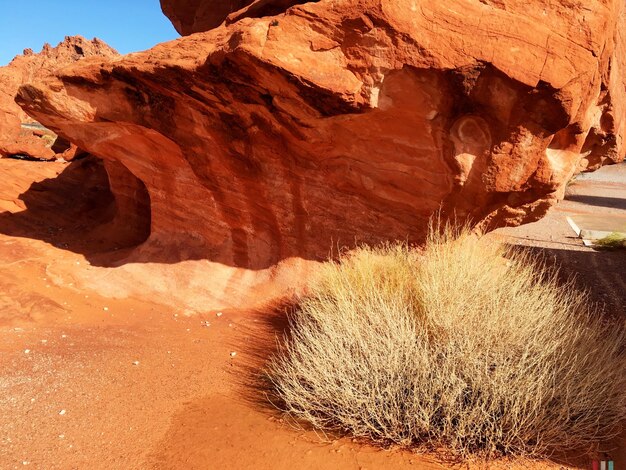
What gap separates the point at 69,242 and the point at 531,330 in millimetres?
7504

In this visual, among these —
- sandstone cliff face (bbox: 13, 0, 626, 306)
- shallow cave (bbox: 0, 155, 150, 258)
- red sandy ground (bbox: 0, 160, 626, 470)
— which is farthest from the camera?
shallow cave (bbox: 0, 155, 150, 258)

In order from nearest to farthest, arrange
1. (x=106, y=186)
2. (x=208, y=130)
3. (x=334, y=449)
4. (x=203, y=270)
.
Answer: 1. (x=334, y=449)
2. (x=208, y=130)
3. (x=203, y=270)
4. (x=106, y=186)

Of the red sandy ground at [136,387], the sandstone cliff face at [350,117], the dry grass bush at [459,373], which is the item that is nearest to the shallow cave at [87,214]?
the red sandy ground at [136,387]

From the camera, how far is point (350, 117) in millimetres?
4809

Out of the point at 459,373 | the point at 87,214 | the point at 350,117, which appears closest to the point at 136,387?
the point at 459,373

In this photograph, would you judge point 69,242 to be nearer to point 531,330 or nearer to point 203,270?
point 203,270

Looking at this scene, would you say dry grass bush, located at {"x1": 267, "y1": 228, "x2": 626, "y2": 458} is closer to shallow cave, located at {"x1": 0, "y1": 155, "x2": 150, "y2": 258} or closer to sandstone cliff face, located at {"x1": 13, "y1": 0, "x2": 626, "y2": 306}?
sandstone cliff face, located at {"x1": 13, "y1": 0, "x2": 626, "y2": 306}

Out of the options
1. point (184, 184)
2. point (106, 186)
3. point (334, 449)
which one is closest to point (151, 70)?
point (184, 184)

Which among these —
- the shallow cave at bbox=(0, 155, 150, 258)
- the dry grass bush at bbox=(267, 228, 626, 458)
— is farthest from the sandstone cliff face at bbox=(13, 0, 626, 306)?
the shallow cave at bbox=(0, 155, 150, 258)

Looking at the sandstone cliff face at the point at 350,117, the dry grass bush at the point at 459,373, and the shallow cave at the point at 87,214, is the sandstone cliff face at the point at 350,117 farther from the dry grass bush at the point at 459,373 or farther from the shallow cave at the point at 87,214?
the shallow cave at the point at 87,214

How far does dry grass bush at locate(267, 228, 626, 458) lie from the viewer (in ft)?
10.8

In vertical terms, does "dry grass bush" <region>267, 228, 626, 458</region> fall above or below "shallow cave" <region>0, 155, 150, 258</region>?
below

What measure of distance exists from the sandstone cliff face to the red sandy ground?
123 cm

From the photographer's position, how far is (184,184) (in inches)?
259
